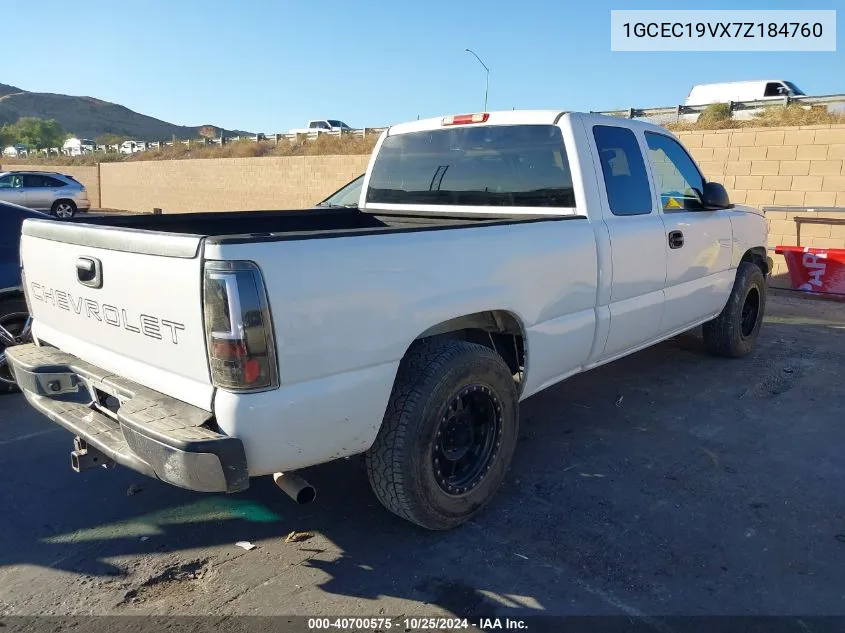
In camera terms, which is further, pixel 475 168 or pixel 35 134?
pixel 35 134

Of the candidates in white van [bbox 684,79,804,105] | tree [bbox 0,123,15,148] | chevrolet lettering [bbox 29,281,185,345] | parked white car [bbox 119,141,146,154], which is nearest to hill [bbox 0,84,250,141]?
tree [bbox 0,123,15,148]

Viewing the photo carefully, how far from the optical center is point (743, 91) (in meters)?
23.0

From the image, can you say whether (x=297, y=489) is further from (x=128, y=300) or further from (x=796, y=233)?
(x=796, y=233)

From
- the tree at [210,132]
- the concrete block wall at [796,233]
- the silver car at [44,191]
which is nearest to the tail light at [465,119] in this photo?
the concrete block wall at [796,233]

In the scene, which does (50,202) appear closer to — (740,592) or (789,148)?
(789,148)

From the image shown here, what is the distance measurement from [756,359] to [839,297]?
3.98 metres

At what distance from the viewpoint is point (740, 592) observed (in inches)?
108

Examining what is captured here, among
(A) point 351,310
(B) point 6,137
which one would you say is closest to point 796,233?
(A) point 351,310

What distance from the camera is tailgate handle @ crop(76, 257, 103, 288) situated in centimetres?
276

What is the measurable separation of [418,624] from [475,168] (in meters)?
2.87

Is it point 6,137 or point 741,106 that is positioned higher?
point 6,137

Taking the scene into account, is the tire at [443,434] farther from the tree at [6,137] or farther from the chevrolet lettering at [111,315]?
the tree at [6,137]

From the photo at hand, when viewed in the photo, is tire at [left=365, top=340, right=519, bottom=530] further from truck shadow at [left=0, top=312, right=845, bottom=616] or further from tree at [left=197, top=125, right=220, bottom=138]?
tree at [left=197, top=125, right=220, bottom=138]

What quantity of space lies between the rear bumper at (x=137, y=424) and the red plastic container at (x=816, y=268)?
901 cm
